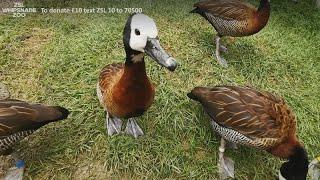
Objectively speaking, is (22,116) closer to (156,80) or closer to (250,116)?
(156,80)

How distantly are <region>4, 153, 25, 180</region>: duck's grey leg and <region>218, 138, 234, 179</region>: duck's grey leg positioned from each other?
67.6 inches

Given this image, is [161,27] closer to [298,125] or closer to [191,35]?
[191,35]

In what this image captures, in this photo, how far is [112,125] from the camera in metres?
3.58

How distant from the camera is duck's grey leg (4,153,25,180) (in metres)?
3.16

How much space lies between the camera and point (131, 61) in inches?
114

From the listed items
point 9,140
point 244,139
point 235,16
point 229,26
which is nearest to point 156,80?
point 229,26

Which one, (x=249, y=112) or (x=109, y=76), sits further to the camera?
(x=109, y=76)

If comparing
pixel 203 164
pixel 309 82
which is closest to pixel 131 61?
pixel 203 164

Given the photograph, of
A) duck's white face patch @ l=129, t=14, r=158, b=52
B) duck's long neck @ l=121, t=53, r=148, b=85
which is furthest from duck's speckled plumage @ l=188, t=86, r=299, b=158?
duck's white face patch @ l=129, t=14, r=158, b=52

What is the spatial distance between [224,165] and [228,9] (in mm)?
1815

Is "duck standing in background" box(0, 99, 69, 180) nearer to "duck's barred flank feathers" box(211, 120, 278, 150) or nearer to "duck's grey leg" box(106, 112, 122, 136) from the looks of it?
"duck's grey leg" box(106, 112, 122, 136)

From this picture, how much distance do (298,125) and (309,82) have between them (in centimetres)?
80

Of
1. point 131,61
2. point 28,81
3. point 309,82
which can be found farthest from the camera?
point 309,82

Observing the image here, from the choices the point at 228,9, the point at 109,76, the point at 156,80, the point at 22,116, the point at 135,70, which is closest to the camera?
the point at 135,70
